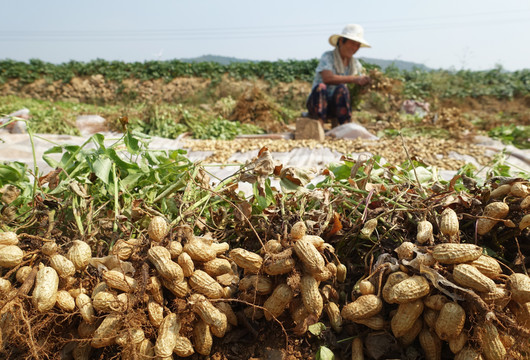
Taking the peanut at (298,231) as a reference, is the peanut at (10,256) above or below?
below

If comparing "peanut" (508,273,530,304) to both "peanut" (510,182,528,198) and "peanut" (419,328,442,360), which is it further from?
"peanut" (510,182,528,198)

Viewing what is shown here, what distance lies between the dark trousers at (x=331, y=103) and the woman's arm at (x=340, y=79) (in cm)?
11

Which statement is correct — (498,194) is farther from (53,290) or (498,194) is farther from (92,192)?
(92,192)

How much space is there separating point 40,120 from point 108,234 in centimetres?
737

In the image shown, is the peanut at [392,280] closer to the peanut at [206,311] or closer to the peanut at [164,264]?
the peanut at [206,311]

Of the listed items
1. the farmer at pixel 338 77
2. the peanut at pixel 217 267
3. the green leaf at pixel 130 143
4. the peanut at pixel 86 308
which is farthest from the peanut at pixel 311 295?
the farmer at pixel 338 77

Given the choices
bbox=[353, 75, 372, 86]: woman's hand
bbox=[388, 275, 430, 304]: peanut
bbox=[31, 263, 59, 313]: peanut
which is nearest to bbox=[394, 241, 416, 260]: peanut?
bbox=[388, 275, 430, 304]: peanut

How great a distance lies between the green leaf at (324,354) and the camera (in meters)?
1.38

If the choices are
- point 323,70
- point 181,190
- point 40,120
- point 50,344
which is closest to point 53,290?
point 50,344

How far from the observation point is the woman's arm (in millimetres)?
7223

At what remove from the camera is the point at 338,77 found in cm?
722

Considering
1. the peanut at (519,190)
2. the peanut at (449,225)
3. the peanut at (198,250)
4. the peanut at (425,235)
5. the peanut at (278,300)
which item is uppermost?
the peanut at (519,190)

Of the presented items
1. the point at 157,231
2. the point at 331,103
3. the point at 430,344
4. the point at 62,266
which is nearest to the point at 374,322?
the point at 430,344

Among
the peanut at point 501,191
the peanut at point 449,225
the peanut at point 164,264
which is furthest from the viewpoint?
the peanut at point 501,191
